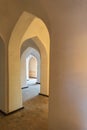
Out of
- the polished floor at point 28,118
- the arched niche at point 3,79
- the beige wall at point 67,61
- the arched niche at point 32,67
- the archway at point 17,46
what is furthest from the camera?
the arched niche at point 32,67

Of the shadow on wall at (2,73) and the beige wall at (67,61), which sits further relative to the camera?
the shadow on wall at (2,73)

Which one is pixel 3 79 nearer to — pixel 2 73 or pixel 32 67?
pixel 2 73

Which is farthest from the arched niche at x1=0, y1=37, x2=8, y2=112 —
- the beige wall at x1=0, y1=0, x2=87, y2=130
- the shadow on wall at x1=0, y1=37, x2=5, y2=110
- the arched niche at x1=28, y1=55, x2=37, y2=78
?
the arched niche at x1=28, y1=55, x2=37, y2=78

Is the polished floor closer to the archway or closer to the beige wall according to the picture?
the archway

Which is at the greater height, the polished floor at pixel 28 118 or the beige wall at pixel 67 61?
the beige wall at pixel 67 61

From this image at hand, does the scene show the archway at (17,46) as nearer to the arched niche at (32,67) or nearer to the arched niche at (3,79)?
the arched niche at (3,79)

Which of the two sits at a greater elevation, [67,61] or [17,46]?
[17,46]

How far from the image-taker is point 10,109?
4.05 metres

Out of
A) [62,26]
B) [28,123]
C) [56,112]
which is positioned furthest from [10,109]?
[62,26]

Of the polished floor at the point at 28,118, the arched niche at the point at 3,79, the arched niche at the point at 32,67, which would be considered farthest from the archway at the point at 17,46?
the arched niche at the point at 32,67

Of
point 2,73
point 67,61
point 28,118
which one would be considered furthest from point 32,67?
point 67,61

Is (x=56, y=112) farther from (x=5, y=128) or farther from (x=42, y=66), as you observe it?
(x=42, y=66)

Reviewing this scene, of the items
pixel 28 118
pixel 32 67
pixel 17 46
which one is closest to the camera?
pixel 28 118

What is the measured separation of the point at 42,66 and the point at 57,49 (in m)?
3.17
